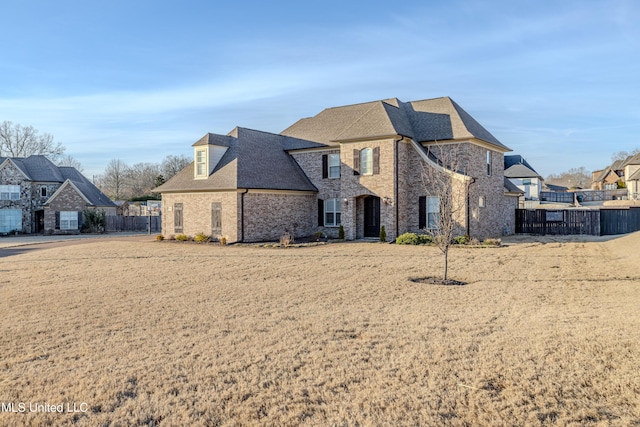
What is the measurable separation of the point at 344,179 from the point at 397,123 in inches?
161

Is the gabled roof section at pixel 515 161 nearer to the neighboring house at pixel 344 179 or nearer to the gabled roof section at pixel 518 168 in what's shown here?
the gabled roof section at pixel 518 168

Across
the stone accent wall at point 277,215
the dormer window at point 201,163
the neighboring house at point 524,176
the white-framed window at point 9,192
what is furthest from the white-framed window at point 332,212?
the neighboring house at point 524,176

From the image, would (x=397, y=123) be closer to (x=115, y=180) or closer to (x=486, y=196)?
(x=486, y=196)

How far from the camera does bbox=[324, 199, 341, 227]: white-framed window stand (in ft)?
92.5

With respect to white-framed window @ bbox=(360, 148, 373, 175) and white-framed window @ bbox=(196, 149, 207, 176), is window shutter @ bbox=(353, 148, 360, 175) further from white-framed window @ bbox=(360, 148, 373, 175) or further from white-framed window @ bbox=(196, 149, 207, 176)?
white-framed window @ bbox=(196, 149, 207, 176)

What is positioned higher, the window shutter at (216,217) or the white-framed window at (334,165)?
the white-framed window at (334,165)

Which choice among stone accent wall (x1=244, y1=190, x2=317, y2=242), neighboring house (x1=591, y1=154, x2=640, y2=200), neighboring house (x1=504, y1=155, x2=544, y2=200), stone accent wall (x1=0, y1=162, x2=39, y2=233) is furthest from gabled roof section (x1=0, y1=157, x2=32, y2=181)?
neighboring house (x1=591, y1=154, x2=640, y2=200)

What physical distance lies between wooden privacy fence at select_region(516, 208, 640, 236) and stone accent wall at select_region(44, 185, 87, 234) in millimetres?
35896

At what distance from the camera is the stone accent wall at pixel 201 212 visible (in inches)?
1004

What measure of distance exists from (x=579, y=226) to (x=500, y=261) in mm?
18187

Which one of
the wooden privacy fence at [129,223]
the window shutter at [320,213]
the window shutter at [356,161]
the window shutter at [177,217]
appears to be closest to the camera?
the window shutter at [356,161]

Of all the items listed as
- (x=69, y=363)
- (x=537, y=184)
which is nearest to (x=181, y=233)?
(x=69, y=363)

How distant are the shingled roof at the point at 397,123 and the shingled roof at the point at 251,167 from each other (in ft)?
4.55

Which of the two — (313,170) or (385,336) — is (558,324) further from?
(313,170)
